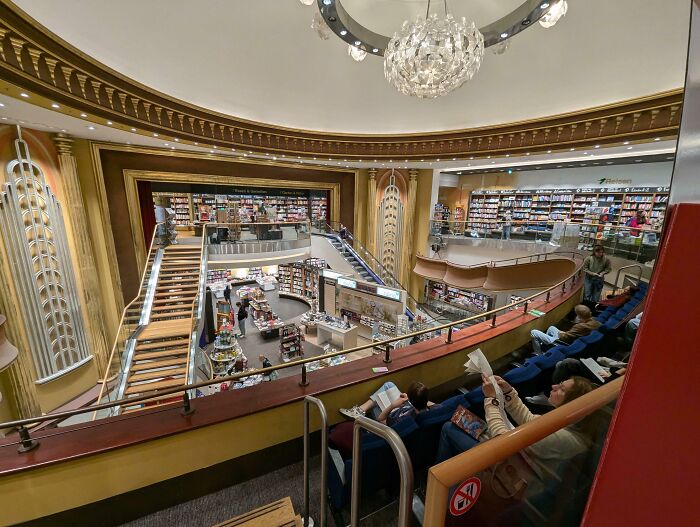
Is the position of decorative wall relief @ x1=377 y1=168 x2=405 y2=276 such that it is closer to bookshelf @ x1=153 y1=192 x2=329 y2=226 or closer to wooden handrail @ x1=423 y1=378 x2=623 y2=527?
bookshelf @ x1=153 y1=192 x2=329 y2=226

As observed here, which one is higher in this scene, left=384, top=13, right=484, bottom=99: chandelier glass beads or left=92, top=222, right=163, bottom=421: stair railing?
left=384, top=13, right=484, bottom=99: chandelier glass beads

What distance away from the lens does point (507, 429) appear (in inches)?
73.7

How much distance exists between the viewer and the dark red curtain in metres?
7.70

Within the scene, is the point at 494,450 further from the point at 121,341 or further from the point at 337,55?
the point at 121,341

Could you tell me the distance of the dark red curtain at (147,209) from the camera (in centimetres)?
770

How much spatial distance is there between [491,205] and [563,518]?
51.1ft

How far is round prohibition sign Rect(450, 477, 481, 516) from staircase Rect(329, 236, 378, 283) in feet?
30.6

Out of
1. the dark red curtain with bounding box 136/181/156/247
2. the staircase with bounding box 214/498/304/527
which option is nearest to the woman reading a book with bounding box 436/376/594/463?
the staircase with bounding box 214/498/304/527

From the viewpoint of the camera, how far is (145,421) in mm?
1946

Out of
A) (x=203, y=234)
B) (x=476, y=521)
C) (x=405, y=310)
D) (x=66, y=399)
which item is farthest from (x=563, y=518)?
(x=203, y=234)

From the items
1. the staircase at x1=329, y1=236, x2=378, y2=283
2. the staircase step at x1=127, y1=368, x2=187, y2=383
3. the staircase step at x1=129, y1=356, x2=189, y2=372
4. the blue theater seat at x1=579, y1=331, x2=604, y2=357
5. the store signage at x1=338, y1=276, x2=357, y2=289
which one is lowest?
the staircase step at x1=127, y1=368, x2=187, y2=383

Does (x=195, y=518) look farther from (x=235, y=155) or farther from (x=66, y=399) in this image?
(x=235, y=155)

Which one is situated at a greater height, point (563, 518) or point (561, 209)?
point (561, 209)

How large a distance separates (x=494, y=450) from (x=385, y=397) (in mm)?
1753
